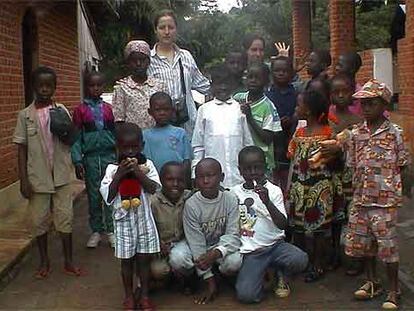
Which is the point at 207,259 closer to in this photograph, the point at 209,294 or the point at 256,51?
the point at 209,294

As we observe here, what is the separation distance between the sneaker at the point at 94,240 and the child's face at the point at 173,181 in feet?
5.49

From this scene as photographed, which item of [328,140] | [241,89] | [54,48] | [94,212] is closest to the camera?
[328,140]

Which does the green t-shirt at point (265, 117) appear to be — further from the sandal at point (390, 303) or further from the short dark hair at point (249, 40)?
the sandal at point (390, 303)

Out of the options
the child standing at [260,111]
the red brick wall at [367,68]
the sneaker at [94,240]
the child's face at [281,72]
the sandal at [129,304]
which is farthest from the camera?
the red brick wall at [367,68]

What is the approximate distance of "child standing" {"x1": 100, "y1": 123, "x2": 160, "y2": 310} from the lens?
4582 millimetres

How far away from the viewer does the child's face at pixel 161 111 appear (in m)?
5.14

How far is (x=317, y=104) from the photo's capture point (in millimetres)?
5145

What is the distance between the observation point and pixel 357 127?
15.5ft

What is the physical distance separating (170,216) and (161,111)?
2.66ft

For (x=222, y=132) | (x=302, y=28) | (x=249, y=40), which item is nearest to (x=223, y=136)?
(x=222, y=132)

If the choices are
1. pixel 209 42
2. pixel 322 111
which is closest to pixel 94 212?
pixel 322 111

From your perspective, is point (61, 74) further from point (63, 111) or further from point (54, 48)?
point (63, 111)

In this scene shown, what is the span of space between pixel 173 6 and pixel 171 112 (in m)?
19.9

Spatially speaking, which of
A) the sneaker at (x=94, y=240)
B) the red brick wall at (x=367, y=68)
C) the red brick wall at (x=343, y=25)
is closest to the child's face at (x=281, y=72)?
the sneaker at (x=94, y=240)
